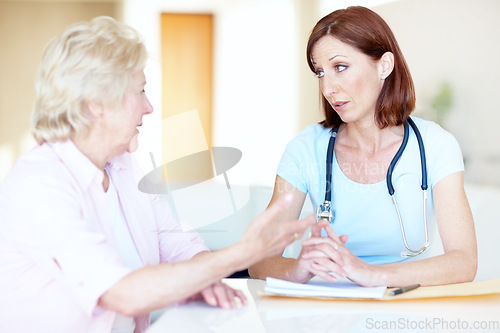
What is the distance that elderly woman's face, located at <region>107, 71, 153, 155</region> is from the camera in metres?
1.13

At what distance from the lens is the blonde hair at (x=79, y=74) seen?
106cm

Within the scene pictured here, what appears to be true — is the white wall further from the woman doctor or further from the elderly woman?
the elderly woman

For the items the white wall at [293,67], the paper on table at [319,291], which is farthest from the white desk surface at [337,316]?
the white wall at [293,67]

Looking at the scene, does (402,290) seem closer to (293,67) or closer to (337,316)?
(337,316)

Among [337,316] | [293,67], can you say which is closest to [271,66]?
[293,67]

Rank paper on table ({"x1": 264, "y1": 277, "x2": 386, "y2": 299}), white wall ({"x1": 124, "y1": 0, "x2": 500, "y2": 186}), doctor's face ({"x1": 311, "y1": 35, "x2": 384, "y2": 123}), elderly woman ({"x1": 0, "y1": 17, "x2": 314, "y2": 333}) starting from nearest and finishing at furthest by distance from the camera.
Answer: elderly woman ({"x1": 0, "y1": 17, "x2": 314, "y2": 333}) → paper on table ({"x1": 264, "y1": 277, "x2": 386, "y2": 299}) → doctor's face ({"x1": 311, "y1": 35, "x2": 384, "y2": 123}) → white wall ({"x1": 124, "y1": 0, "x2": 500, "y2": 186})

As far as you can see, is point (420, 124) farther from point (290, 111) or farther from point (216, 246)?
point (290, 111)

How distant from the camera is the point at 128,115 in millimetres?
1147

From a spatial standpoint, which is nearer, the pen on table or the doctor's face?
the pen on table

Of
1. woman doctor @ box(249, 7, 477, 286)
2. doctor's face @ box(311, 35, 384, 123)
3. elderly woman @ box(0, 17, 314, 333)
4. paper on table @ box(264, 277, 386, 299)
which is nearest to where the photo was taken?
elderly woman @ box(0, 17, 314, 333)

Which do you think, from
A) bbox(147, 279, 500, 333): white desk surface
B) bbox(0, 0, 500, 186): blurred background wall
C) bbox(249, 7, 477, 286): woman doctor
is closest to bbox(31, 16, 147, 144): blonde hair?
bbox(0, 0, 500, 186): blurred background wall

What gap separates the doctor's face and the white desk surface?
70 centimetres

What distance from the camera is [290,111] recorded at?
18.5ft

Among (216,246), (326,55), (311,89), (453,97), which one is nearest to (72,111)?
(326,55)
